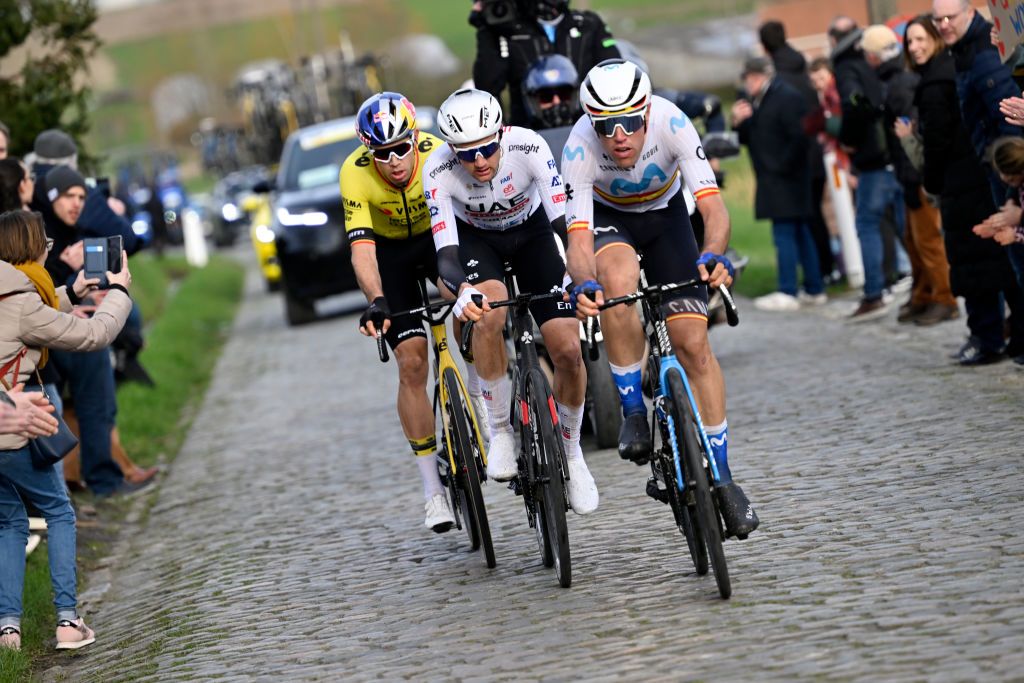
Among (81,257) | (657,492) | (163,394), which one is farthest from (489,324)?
(163,394)

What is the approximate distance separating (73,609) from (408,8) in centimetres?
10608

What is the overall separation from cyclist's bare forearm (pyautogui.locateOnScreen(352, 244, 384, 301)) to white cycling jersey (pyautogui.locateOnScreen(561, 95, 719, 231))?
1.11m

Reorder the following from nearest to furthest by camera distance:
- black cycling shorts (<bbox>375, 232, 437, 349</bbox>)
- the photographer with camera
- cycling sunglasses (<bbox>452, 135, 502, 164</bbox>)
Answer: cycling sunglasses (<bbox>452, 135, 502, 164</bbox>)
black cycling shorts (<bbox>375, 232, 437, 349</bbox>)
the photographer with camera

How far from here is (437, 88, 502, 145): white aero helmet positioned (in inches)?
315

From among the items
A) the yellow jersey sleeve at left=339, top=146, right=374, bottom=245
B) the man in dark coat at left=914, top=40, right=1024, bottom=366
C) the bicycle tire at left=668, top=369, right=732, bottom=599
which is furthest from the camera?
the man in dark coat at left=914, top=40, right=1024, bottom=366

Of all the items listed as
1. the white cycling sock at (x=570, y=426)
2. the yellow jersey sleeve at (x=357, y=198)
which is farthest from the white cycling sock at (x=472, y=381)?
the yellow jersey sleeve at (x=357, y=198)

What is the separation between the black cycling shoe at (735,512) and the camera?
273 inches

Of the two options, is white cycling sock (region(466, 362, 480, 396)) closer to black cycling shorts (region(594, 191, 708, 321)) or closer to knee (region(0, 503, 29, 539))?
black cycling shorts (region(594, 191, 708, 321))

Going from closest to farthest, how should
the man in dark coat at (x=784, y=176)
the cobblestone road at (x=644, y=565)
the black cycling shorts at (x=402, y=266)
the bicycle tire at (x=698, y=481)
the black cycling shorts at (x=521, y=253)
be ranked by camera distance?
the cobblestone road at (x=644, y=565), the bicycle tire at (x=698, y=481), the black cycling shorts at (x=521, y=253), the black cycling shorts at (x=402, y=266), the man in dark coat at (x=784, y=176)

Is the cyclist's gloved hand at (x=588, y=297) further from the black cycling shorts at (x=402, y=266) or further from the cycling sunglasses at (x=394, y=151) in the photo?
the black cycling shorts at (x=402, y=266)

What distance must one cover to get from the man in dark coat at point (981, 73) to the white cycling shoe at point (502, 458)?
13.1 feet

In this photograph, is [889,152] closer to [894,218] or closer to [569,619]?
[894,218]

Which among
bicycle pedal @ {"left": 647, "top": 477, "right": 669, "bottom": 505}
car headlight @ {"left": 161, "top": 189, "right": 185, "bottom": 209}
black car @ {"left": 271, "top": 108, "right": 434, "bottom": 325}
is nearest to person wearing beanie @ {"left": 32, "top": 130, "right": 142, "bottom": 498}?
bicycle pedal @ {"left": 647, "top": 477, "right": 669, "bottom": 505}

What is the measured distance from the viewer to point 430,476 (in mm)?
8984
